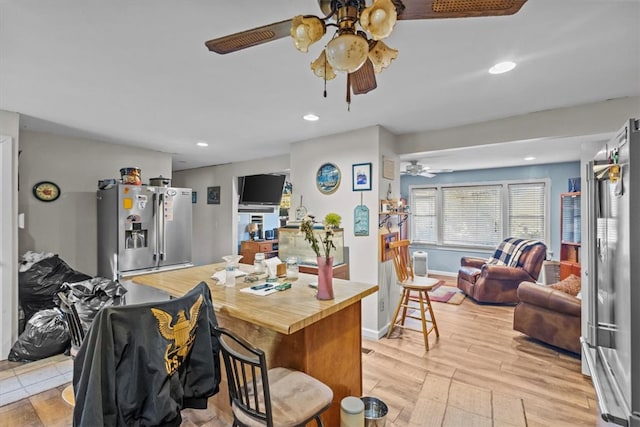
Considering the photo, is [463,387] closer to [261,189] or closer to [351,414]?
[351,414]

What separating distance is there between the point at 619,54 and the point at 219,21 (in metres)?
2.38

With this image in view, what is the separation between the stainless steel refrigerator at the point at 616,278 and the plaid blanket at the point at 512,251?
380cm

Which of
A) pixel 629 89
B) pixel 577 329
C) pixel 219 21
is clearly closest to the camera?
pixel 219 21

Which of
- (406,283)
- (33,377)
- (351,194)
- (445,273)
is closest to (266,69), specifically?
(351,194)

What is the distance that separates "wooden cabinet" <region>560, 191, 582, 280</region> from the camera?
4215mm

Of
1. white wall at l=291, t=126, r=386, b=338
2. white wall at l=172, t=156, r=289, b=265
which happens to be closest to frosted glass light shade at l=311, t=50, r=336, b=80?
white wall at l=291, t=126, r=386, b=338

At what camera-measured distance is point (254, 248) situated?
6027 millimetres

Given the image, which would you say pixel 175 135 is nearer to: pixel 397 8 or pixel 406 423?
pixel 397 8

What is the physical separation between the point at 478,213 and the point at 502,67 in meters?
4.84

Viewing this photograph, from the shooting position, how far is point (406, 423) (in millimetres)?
2021

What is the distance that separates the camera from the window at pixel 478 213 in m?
5.76

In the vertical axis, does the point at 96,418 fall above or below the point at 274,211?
below

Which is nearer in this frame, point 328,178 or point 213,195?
point 328,178

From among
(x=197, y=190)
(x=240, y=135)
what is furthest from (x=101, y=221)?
(x=197, y=190)
